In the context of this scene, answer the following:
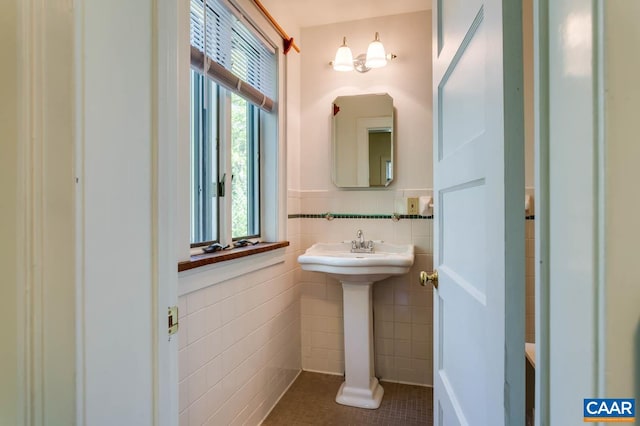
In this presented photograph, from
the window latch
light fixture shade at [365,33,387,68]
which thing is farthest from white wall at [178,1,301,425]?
light fixture shade at [365,33,387,68]

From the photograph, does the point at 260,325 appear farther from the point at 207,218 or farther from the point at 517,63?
the point at 517,63

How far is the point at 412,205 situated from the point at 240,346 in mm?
1367

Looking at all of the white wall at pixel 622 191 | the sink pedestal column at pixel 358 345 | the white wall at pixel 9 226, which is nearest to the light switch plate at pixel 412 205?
the sink pedestal column at pixel 358 345

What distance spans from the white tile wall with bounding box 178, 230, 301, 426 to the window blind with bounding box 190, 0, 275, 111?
35.5 inches

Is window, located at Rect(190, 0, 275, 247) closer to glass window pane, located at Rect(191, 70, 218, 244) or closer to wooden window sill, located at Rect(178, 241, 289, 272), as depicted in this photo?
glass window pane, located at Rect(191, 70, 218, 244)

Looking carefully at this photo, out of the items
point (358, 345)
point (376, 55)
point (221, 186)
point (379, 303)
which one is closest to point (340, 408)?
point (358, 345)

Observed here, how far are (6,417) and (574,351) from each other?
2.15 ft

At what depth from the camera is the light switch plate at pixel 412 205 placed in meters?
2.20

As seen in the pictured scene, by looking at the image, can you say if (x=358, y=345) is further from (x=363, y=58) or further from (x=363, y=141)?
(x=363, y=58)

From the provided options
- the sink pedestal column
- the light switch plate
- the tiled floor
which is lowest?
the tiled floor

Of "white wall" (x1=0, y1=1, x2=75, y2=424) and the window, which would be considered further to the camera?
the window

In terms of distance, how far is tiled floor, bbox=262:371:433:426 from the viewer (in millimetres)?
1822

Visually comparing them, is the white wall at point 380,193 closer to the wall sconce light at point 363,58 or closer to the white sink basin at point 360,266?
the wall sconce light at point 363,58

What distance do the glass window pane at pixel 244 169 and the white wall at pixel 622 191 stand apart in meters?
1.61
